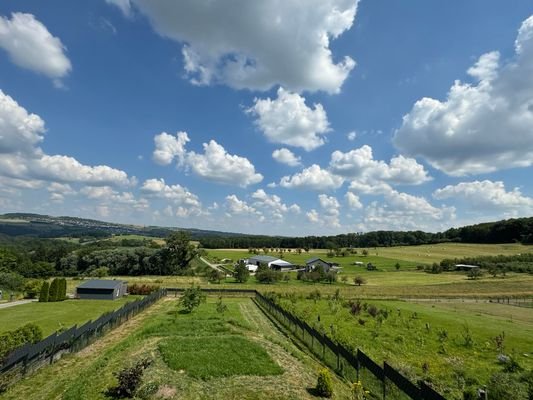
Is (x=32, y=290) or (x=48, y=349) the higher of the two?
(x=48, y=349)

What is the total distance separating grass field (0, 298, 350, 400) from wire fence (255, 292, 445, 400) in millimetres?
878

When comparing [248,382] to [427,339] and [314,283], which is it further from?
[314,283]

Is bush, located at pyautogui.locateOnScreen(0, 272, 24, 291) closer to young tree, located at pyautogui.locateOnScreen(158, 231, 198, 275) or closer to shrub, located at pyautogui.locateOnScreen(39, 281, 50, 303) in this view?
shrub, located at pyautogui.locateOnScreen(39, 281, 50, 303)

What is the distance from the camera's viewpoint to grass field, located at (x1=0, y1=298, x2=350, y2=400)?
15.0 metres

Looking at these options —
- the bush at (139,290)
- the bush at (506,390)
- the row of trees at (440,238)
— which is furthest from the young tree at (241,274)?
the row of trees at (440,238)

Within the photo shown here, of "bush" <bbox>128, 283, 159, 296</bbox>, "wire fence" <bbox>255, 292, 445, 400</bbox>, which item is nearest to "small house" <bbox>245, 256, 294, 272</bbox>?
"bush" <bbox>128, 283, 159, 296</bbox>

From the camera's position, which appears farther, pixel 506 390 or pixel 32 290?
pixel 32 290

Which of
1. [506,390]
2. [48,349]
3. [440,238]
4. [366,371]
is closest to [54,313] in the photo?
[48,349]

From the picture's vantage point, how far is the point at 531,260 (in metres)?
99.8

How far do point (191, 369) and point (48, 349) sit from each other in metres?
9.21

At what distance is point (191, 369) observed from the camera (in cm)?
1702

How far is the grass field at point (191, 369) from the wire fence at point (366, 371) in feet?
2.88

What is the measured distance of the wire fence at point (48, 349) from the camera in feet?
54.0

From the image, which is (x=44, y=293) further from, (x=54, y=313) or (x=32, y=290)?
(x=54, y=313)
